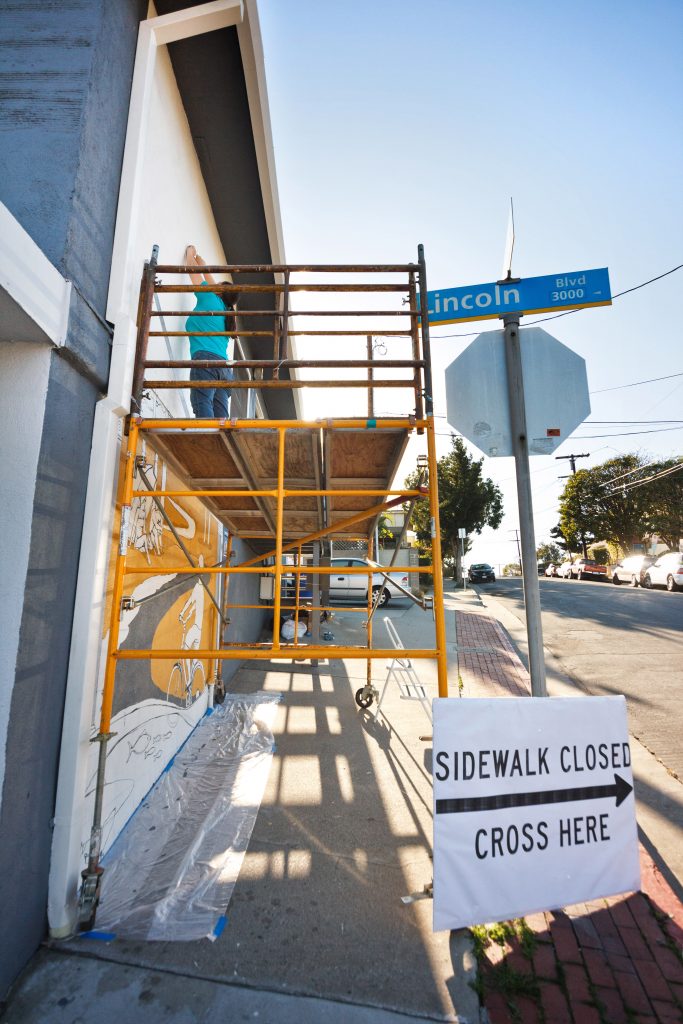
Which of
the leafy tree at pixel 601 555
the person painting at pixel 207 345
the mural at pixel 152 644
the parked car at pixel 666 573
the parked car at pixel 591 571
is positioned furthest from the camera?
the leafy tree at pixel 601 555

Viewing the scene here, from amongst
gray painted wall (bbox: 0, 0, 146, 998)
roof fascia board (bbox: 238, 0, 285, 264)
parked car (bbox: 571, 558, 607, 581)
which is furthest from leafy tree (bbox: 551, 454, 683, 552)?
gray painted wall (bbox: 0, 0, 146, 998)

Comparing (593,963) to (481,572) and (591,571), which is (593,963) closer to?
(481,572)

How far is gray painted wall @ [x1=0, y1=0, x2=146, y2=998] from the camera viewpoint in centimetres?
217

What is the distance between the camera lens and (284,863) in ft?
9.92

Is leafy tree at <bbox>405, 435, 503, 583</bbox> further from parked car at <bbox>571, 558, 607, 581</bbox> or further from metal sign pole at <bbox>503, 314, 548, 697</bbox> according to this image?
metal sign pole at <bbox>503, 314, 548, 697</bbox>

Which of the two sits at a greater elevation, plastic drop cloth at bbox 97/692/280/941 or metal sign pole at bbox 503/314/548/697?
metal sign pole at bbox 503/314/548/697

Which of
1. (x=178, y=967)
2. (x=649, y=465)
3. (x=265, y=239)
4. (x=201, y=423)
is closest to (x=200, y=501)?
(x=201, y=423)

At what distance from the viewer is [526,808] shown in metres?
2.27

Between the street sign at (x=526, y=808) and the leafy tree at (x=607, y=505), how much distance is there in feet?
113

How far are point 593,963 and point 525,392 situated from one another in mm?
3090

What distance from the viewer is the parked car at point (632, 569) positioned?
2277 centimetres

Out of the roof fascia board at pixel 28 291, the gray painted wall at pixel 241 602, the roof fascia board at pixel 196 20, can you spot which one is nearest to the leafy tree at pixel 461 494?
the gray painted wall at pixel 241 602

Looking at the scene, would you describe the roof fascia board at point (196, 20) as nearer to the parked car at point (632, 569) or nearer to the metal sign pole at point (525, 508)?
the metal sign pole at point (525, 508)

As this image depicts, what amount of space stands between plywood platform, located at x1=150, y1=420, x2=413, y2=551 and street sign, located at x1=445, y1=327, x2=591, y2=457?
0.55m
